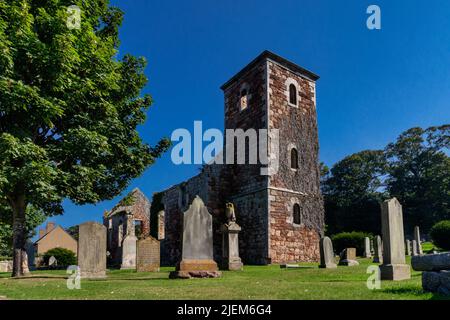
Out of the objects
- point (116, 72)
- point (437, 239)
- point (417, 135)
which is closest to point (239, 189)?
point (116, 72)

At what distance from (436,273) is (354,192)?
48.0 meters

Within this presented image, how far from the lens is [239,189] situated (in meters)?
23.5

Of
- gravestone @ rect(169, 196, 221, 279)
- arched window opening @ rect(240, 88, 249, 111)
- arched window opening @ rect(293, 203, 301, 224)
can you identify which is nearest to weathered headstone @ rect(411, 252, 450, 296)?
gravestone @ rect(169, 196, 221, 279)

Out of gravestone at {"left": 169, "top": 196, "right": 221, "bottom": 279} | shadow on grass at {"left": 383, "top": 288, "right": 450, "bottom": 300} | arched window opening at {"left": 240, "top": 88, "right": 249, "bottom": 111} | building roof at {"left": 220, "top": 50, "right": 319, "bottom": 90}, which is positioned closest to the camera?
shadow on grass at {"left": 383, "top": 288, "right": 450, "bottom": 300}

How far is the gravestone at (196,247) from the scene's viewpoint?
10.8 metres

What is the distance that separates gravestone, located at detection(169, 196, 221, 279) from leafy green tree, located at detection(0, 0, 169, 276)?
4413 mm

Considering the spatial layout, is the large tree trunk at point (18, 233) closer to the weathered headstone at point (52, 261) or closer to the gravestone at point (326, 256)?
the gravestone at point (326, 256)

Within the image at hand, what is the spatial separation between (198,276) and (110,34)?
1141cm

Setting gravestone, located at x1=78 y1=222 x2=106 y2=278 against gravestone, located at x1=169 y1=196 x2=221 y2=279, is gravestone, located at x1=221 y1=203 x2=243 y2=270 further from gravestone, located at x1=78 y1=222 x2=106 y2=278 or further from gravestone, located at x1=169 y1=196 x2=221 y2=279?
gravestone, located at x1=78 y1=222 x2=106 y2=278

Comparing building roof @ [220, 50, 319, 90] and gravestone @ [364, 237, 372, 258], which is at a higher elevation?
building roof @ [220, 50, 319, 90]

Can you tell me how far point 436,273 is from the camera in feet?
20.1

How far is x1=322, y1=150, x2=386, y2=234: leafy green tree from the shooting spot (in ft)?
156

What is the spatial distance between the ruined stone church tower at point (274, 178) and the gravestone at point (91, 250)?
9.89 meters

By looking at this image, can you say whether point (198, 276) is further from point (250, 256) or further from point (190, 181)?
point (190, 181)
